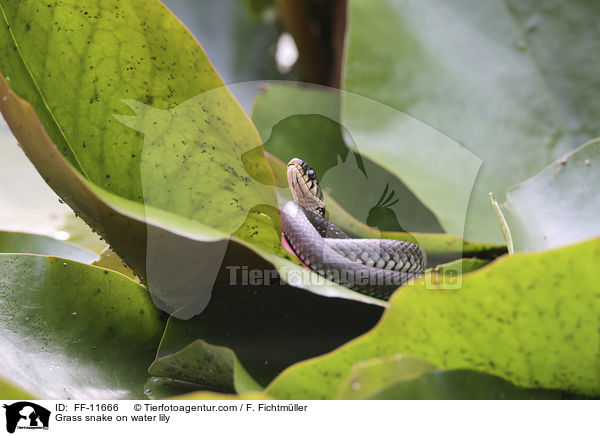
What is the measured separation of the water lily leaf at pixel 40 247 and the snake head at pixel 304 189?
164 millimetres

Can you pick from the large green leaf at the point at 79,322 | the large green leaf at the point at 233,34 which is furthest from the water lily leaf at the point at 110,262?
the large green leaf at the point at 233,34

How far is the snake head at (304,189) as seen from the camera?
320mm

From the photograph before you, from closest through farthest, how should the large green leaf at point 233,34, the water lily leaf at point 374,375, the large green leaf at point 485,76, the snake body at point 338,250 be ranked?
the water lily leaf at point 374,375, the snake body at point 338,250, the large green leaf at point 485,76, the large green leaf at point 233,34

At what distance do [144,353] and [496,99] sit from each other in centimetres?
34

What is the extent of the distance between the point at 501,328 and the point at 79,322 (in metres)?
0.21

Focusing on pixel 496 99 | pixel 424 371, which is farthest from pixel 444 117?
pixel 424 371

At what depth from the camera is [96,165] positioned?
232 mm

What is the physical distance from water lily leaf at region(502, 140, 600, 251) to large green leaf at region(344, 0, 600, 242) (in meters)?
0.09

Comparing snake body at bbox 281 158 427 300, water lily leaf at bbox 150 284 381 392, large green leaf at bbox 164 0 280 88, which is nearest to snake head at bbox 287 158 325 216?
snake body at bbox 281 158 427 300
